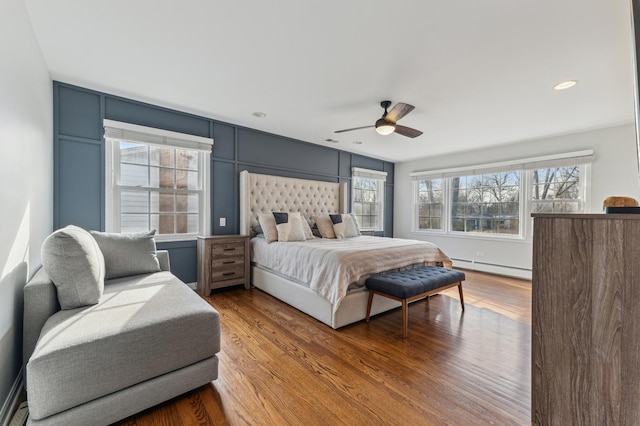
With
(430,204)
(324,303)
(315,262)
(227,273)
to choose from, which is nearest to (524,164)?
(430,204)

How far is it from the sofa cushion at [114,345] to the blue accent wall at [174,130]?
1.68 meters

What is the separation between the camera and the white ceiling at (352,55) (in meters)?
1.71

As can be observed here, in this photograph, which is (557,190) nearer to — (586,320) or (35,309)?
(586,320)

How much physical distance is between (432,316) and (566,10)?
9.03ft

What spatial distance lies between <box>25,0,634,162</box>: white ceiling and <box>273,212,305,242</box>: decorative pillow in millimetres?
1450

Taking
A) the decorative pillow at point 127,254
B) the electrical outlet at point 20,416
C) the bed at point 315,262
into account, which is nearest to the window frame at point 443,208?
the bed at point 315,262

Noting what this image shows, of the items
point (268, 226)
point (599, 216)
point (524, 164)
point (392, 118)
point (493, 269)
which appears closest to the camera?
point (599, 216)

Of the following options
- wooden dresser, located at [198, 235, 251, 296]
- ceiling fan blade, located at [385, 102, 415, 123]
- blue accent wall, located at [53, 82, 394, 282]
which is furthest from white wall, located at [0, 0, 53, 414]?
ceiling fan blade, located at [385, 102, 415, 123]

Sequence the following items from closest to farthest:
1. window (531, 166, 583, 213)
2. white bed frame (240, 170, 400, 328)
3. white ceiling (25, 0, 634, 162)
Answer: white ceiling (25, 0, 634, 162) < white bed frame (240, 170, 400, 328) < window (531, 166, 583, 213)

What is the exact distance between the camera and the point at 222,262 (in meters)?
3.55

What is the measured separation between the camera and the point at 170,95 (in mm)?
3027

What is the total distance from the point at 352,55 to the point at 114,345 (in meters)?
2.53

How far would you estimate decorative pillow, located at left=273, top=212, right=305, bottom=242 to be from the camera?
372cm

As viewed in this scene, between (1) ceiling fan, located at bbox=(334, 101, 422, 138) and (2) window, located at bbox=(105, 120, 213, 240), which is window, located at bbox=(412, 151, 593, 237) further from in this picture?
(2) window, located at bbox=(105, 120, 213, 240)
